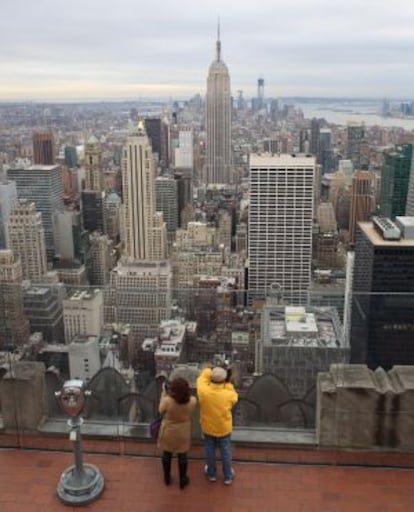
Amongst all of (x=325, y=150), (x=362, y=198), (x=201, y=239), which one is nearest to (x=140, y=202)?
(x=201, y=239)

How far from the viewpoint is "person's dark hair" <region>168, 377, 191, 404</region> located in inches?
105

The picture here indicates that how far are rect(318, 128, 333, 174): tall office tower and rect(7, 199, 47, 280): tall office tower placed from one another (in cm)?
3893

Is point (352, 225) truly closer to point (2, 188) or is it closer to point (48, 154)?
point (2, 188)

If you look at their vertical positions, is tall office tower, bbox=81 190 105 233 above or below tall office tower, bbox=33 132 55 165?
below

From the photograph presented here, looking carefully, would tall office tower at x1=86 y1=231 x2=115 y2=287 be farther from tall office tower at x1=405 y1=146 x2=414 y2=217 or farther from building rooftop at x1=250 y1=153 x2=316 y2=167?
tall office tower at x1=405 y1=146 x2=414 y2=217

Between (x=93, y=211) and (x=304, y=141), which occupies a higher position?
(x=304, y=141)

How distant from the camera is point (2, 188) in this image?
42.0m

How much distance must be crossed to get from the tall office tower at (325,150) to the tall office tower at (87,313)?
62.5 meters

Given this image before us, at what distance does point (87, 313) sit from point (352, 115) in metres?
90.5

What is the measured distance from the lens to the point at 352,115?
89.4m

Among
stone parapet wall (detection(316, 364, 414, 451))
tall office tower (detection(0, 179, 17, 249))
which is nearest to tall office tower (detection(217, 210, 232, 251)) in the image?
tall office tower (detection(0, 179, 17, 249))

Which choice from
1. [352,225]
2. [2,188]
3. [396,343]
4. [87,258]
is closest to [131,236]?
[87,258]

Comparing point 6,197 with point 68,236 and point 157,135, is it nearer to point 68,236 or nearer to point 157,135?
point 68,236

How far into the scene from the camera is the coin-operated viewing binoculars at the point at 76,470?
2668 millimetres
